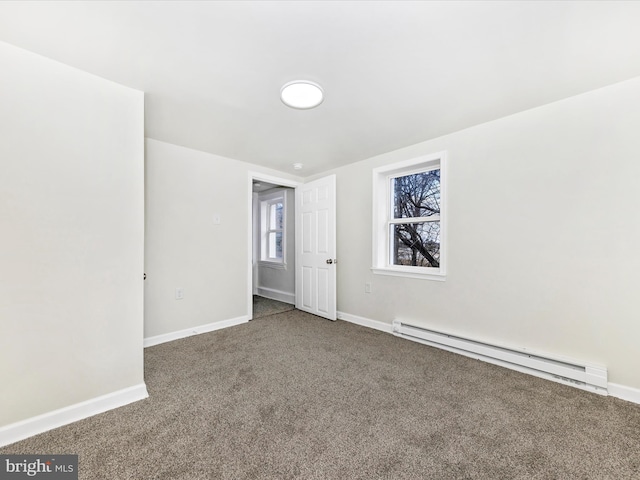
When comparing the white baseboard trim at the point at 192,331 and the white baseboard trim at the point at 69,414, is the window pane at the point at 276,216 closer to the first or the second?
the white baseboard trim at the point at 192,331

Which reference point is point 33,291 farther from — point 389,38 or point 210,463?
point 389,38

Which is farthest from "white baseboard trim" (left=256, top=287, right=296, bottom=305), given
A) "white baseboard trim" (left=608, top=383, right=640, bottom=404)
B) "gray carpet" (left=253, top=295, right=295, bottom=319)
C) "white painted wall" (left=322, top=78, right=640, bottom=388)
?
"white baseboard trim" (left=608, top=383, right=640, bottom=404)

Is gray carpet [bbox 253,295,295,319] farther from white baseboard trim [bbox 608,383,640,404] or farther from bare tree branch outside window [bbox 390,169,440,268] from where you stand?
white baseboard trim [bbox 608,383,640,404]

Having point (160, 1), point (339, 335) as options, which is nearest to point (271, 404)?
point (339, 335)

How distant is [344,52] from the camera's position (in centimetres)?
158

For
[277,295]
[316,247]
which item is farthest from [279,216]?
[316,247]

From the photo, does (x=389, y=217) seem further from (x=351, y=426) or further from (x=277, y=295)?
(x=277, y=295)

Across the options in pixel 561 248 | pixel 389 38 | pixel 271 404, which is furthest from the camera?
pixel 561 248

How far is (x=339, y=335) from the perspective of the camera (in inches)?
124

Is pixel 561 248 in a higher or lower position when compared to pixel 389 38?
lower

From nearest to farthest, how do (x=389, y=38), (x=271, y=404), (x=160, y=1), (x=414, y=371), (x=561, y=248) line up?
(x=160, y=1) → (x=389, y=38) → (x=271, y=404) → (x=561, y=248) → (x=414, y=371)

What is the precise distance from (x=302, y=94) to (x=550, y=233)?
2.30 meters

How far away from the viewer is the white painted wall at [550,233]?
1897mm

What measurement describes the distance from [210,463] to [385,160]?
3.21 m
